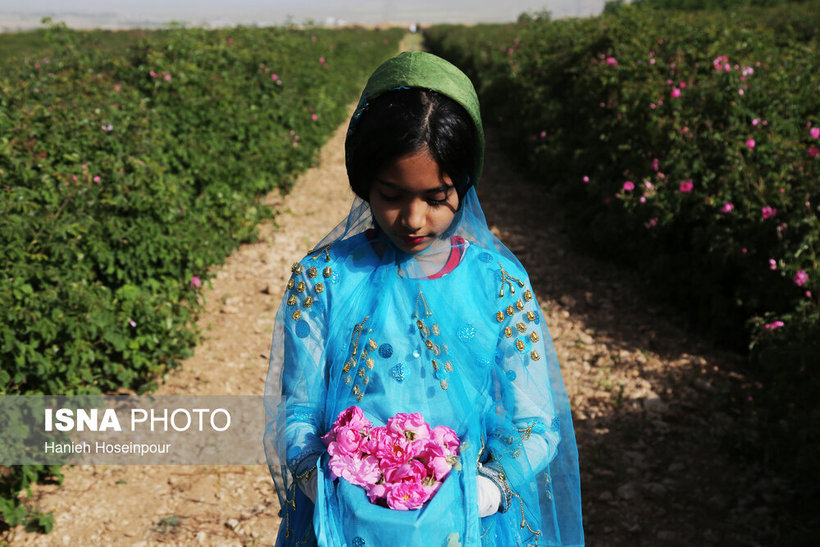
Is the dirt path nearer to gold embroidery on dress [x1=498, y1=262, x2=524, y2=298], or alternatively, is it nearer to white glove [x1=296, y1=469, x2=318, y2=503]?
white glove [x1=296, y1=469, x2=318, y2=503]

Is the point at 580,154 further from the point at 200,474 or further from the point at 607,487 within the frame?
the point at 200,474

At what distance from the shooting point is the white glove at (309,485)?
4.62 ft

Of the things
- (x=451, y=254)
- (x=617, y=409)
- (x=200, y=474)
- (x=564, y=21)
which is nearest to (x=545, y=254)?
(x=617, y=409)

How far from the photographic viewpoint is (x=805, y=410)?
3.34 m

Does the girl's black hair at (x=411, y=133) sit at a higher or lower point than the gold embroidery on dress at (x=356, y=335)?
higher

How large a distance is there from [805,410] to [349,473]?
9.40 feet

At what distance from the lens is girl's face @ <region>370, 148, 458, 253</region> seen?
1471 mm

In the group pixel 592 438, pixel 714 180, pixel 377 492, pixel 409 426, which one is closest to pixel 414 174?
pixel 409 426

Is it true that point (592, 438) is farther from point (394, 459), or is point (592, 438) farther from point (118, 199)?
point (118, 199)

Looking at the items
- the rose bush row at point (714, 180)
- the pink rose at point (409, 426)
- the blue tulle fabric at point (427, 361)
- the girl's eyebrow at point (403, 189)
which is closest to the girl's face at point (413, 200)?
the girl's eyebrow at point (403, 189)

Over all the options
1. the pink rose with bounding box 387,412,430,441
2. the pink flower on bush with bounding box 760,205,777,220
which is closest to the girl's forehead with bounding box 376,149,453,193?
the pink rose with bounding box 387,412,430,441

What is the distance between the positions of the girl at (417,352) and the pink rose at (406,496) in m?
0.03

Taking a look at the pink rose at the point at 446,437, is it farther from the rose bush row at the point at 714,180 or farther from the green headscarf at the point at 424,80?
the rose bush row at the point at 714,180

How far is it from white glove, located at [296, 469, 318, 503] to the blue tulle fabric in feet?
0.11
